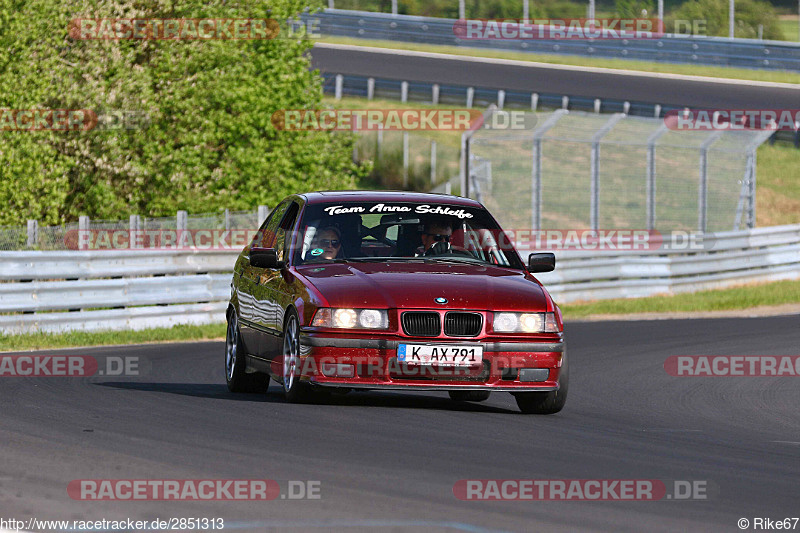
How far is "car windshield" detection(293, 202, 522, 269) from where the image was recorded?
1079 cm

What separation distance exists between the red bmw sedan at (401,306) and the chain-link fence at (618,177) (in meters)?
14.4

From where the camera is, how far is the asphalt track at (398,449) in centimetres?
608

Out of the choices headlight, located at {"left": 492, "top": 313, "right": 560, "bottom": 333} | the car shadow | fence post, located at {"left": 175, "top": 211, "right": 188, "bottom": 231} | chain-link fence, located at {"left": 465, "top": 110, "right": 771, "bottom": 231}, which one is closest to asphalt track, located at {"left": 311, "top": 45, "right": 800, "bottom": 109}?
chain-link fence, located at {"left": 465, "top": 110, "right": 771, "bottom": 231}

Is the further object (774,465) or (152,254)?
(152,254)

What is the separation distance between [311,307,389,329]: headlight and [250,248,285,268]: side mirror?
1.09 metres

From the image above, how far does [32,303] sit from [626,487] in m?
12.0

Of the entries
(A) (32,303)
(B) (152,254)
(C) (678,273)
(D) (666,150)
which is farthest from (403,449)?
(D) (666,150)

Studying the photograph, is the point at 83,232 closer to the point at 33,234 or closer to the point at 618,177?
the point at 33,234

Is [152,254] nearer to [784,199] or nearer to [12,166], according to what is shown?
[12,166]

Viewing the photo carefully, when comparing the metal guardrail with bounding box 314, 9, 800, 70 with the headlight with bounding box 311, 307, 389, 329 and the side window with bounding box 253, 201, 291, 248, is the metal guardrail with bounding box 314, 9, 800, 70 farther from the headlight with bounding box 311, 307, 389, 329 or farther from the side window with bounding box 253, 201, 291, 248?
the headlight with bounding box 311, 307, 389, 329

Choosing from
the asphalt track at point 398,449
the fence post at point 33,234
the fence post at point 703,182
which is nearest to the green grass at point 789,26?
the fence post at point 703,182

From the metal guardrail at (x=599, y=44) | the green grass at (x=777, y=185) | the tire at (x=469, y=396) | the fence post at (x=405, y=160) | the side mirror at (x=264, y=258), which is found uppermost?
the side mirror at (x=264, y=258)

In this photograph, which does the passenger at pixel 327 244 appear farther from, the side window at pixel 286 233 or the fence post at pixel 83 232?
the fence post at pixel 83 232

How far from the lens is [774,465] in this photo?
7840 millimetres
